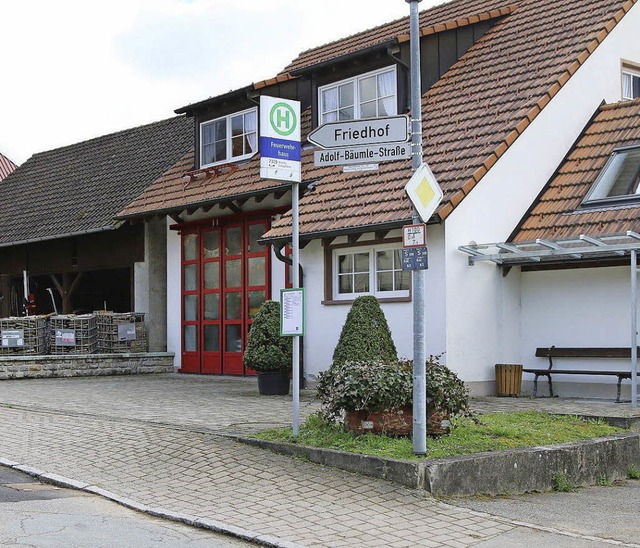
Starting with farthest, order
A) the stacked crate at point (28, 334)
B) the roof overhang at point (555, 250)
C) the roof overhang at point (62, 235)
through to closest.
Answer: the roof overhang at point (62, 235)
the stacked crate at point (28, 334)
the roof overhang at point (555, 250)

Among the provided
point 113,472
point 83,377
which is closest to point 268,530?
point 113,472

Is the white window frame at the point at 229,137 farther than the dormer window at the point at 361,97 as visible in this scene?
Yes

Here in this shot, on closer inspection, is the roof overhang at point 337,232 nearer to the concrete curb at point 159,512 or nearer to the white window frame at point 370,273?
the white window frame at point 370,273

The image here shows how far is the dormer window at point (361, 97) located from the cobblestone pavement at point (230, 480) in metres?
7.07

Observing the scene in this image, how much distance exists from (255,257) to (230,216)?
1187 mm

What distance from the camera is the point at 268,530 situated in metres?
7.32

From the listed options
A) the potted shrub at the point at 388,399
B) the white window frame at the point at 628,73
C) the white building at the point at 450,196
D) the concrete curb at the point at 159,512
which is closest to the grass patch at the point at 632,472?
the potted shrub at the point at 388,399

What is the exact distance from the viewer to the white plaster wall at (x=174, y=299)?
2264 centimetres

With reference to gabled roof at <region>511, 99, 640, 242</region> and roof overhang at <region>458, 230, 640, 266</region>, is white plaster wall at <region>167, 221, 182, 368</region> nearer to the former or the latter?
roof overhang at <region>458, 230, 640, 266</region>

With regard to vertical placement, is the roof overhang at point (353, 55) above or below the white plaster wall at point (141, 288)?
above

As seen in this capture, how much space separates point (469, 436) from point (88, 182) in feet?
64.9

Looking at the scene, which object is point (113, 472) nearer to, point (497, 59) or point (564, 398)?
point (564, 398)

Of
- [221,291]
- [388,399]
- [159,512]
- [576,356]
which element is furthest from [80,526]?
[221,291]

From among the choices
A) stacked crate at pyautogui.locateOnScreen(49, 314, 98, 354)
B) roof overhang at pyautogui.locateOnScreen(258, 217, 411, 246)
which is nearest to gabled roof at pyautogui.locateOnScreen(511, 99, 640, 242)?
roof overhang at pyautogui.locateOnScreen(258, 217, 411, 246)
